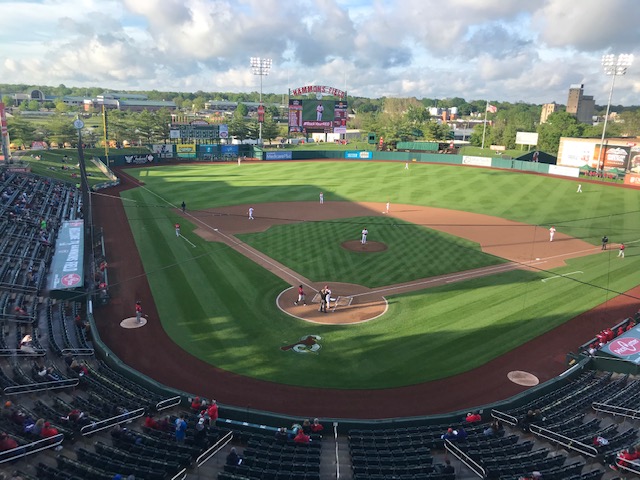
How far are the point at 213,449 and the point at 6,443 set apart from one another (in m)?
5.46

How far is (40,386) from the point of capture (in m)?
16.4

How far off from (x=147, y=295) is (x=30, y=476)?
1671cm

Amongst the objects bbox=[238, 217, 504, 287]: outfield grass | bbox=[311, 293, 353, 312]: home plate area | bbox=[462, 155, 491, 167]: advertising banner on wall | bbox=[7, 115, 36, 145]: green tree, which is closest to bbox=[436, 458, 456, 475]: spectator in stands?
bbox=[311, 293, 353, 312]: home plate area

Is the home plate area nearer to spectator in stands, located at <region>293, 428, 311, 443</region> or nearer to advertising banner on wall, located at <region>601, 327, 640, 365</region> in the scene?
spectator in stands, located at <region>293, 428, 311, 443</region>

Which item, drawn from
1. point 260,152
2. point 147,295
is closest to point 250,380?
point 147,295

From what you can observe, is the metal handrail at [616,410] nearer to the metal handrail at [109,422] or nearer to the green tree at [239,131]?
the metal handrail at [109,422]

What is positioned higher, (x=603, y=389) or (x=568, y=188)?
(x=568, y=188)

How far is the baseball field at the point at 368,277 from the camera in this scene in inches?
839

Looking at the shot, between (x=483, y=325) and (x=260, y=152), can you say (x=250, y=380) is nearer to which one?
(x=483, y=325)

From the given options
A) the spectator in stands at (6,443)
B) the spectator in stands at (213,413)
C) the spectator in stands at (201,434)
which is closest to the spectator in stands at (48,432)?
the spectator in stands at (6,443)

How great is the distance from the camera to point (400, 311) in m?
25.8

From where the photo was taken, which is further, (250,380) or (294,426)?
(250,380)

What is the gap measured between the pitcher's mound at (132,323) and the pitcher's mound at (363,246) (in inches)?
682

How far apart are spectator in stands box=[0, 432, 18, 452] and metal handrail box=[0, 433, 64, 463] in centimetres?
14
